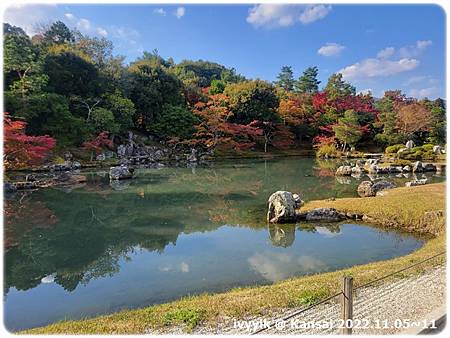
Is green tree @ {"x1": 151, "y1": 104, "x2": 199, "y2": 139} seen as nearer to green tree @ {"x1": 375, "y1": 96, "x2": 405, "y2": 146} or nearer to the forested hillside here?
the forested hillside

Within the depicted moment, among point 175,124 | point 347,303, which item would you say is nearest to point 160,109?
point 175,124

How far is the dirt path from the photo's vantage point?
3.52 meters

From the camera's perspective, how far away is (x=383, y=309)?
385 centimetres

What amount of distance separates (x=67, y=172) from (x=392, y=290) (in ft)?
60.0

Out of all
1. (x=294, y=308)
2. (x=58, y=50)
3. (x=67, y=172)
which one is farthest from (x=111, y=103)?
(x=294, y=308)

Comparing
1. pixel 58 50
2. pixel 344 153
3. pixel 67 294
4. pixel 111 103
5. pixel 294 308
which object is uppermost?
pixel 58 50

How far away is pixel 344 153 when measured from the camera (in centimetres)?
3147

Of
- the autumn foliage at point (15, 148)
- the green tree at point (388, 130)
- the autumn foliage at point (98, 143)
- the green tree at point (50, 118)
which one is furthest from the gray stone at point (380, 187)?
the green tree at point (388, 130)

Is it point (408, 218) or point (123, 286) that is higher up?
point (408, 218)

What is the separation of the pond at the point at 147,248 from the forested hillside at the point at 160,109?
7059 millimetres

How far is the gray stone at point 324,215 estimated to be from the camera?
9.63 m

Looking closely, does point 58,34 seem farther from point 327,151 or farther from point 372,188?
point 372,188

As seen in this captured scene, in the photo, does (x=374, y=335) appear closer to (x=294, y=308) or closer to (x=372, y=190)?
(x=294, y=308)

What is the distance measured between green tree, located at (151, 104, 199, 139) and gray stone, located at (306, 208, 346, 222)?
20.3 metres
